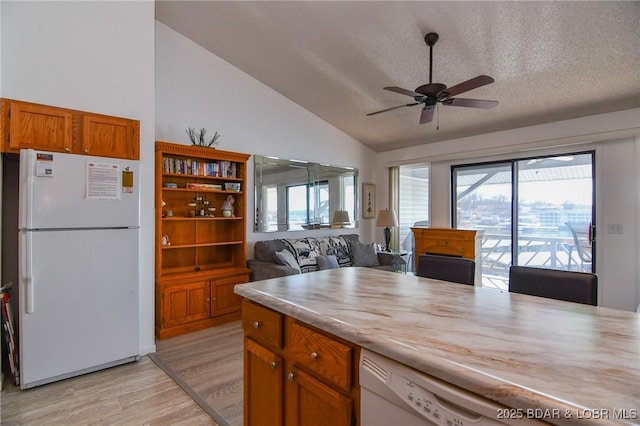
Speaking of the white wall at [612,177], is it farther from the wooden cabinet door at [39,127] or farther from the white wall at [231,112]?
the wooden cabinet door at [39,127]

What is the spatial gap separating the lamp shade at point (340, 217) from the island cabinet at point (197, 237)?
1.89 m

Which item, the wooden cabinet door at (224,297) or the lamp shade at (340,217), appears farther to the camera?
the lamp shade at (340,217)

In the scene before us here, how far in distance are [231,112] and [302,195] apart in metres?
1.66

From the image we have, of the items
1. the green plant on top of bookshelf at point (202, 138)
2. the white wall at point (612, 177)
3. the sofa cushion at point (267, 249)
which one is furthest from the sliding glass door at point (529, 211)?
the green plant on top of bookshelf at point (202, 138)

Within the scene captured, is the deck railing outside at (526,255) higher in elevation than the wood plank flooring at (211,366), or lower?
higher

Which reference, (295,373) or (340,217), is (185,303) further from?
(340,217)

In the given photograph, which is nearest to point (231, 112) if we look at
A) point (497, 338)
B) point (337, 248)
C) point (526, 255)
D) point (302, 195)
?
point (302, 195)

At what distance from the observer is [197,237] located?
420cm

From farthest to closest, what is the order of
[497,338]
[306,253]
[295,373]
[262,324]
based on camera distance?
[306,253] < [262,324] < [295,373] < [497,338]

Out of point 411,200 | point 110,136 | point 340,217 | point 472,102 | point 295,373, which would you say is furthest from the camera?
point 411,200

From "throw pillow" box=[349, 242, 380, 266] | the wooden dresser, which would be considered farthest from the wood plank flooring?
the wooden dresser

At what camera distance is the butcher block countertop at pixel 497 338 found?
2.32 feet

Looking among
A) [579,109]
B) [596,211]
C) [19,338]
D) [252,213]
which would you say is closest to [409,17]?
[579,109]

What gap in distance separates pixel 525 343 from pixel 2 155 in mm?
3511
